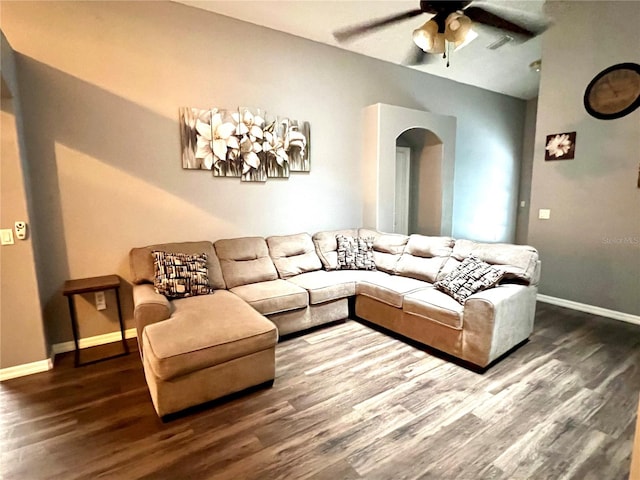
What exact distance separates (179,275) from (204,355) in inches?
40.6

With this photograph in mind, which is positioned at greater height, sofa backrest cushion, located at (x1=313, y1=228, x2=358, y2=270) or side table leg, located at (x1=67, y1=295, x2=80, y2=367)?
sofa backrest cushion, located at (x1=313, y1=228, x2=358, y2=270)

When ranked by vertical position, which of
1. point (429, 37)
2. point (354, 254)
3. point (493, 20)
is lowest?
point (354, 254)

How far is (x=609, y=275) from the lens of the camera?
3695mm

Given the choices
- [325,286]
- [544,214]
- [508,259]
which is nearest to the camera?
[508,259]

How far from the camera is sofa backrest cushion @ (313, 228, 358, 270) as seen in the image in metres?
3.94

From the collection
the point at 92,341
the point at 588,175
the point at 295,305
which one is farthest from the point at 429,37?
the point at 92,341

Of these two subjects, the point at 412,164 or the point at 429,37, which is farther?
the point at 412,164

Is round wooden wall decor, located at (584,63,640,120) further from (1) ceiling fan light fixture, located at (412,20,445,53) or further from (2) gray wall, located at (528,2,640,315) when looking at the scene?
(1) ceiling fan light fixture, located at (412,20,445,53)

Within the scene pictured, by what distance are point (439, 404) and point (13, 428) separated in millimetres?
2664

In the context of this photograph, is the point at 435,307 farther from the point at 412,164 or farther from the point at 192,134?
the point at 412,164

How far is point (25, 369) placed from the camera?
2.58 m

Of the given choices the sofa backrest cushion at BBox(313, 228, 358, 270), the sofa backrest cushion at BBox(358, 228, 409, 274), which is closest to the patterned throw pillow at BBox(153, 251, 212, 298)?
the sofa backrest cushion at BBox(313, 228, 358, 270)

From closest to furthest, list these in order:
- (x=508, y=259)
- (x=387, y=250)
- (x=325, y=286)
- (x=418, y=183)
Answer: (x=508, y=259), (x=325, y=286), (x=387, y=250), (x=418, y=183)

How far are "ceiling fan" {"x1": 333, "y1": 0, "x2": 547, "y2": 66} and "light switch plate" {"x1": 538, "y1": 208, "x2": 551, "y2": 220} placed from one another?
8.07ft
